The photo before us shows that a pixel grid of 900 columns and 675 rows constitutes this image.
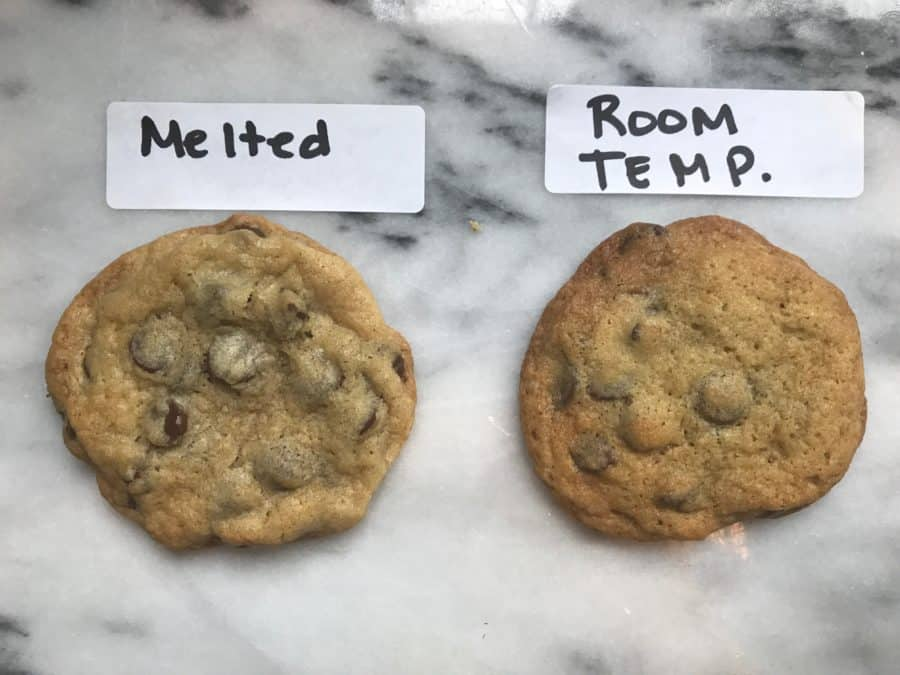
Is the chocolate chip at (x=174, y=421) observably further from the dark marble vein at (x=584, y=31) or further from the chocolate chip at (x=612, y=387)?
the dark marble vein at (x=584, y=31)

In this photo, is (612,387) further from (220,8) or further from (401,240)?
(220,8)

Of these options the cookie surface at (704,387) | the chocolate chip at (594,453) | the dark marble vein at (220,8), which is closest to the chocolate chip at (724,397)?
the cookie surface at (704,387)

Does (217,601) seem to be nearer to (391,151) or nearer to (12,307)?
(12,307)

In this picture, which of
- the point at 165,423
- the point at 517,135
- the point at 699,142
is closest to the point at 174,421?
the point at 165,423

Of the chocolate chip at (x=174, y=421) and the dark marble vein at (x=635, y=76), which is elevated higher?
the dark marble vein at (x=635, y=76)

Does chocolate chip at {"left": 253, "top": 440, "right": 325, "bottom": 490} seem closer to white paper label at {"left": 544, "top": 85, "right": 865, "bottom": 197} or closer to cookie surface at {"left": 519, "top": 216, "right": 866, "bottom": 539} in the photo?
cookie surface at {"left": 519, "top": 216, "right": 866, "bottom": 539}

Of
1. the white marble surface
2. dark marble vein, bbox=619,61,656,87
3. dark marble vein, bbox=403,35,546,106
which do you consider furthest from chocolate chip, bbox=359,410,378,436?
dark marble vein, bbox=619,61,656,87

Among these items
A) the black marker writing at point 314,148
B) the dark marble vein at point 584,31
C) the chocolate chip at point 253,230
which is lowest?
the chocolate chip at point 253,230
